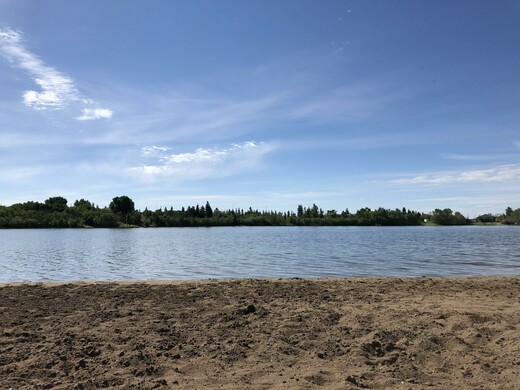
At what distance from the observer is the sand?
5574mm

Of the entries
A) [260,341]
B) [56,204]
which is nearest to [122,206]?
[56,204]

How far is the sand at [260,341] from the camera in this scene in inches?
219

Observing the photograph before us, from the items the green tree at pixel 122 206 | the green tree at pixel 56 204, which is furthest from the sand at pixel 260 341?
the green tree at pixel 56 204

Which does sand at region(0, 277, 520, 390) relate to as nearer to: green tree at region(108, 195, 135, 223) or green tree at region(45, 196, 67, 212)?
green tree at region(108, 195, 135, 223)

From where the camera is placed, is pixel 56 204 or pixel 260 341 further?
pixel 56 204

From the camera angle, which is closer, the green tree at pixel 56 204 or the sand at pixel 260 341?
the sand at pixel 260 341

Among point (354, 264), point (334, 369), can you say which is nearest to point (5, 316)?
point (334, 369)

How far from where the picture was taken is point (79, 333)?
24.6ft

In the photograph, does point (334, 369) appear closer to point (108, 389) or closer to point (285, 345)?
point (285, 345)

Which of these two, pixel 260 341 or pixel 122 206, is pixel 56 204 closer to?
pixel 122 206

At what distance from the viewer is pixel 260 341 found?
7.03 metres

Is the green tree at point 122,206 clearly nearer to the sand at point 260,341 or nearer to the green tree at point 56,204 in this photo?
the green tree at point 56,204

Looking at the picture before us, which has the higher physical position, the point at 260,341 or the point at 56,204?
the point at 56,204

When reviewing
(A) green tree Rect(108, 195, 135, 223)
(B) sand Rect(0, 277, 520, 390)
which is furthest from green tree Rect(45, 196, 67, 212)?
(B) sand Rect(0, 277, 520, 390)
